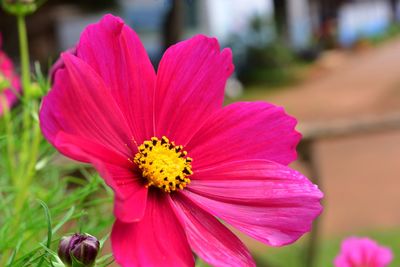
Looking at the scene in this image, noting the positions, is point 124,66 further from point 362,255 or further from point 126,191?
point 362,255

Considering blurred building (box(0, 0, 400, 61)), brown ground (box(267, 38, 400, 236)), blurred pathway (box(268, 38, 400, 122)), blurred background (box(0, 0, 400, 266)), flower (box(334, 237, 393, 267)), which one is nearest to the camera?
flower (box(334, 237, 393, 267))

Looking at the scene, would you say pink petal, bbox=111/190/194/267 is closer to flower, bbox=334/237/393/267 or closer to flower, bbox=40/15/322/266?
flower, bbox=40/15/322/266

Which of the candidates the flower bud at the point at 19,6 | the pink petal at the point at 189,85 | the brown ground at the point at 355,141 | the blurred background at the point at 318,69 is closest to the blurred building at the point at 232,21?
the blurred background at the point at 318,69

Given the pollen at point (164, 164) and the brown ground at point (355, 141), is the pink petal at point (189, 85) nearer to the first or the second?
the pollen at point (164, 164)

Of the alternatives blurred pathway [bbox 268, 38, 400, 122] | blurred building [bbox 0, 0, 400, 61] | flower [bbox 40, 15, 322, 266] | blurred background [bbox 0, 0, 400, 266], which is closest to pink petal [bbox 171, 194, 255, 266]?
flower [bbox 40, 15, 322, 266]

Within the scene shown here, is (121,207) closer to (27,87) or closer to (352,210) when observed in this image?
(27,87)

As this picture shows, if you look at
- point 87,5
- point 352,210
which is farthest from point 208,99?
point 87,5

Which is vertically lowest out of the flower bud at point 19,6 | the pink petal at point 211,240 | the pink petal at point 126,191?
the pink petal at point 211,240
